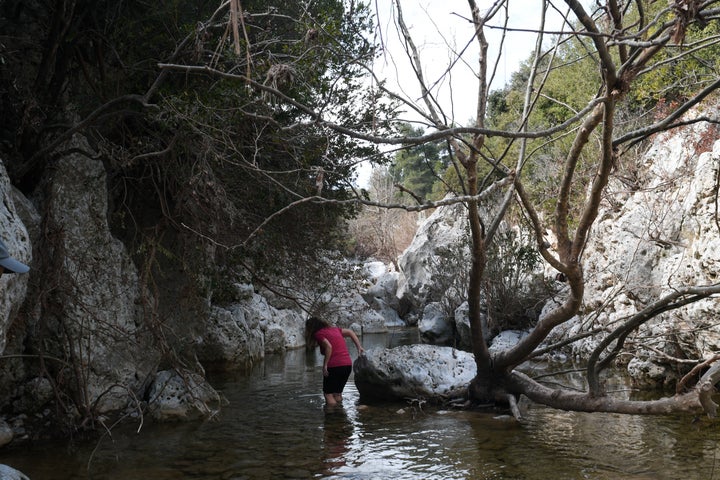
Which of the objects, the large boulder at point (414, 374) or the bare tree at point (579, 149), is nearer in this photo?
the bare tree at point (579, 149)

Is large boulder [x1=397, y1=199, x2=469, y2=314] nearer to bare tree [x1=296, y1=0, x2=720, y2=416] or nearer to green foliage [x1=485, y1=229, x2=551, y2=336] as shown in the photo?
green foliage [x1=485, y1=229, x2=551, y2=336]

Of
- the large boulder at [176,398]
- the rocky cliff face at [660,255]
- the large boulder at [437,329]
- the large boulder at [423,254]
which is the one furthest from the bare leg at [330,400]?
the large boulder at [423,254]

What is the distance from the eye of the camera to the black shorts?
896 cm

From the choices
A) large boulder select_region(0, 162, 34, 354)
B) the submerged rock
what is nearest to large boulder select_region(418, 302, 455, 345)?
large boulder select_region(0, 162, 34, 354)

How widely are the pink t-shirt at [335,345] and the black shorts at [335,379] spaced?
60 millimetres

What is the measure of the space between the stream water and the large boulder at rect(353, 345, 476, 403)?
0.39 m

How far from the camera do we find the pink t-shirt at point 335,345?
898 cm

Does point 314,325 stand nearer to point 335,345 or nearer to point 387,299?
point 335,345

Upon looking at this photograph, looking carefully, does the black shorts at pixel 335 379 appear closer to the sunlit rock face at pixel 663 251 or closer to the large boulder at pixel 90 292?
the large boulder at pixel 90 292

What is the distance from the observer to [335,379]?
8.97m

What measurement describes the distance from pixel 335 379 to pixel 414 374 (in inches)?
44.3

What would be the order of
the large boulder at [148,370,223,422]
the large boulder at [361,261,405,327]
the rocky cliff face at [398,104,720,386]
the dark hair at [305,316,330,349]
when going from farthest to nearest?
the large boulder at [361,261,405,327]
the dark hair at [305,316,330,349]
the rocky cliff face at [398,104,720,386]
the large boulder at [148,370,223,422]

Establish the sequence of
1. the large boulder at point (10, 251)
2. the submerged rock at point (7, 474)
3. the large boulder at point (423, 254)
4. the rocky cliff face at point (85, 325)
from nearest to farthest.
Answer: the submerged rock at point (7, 474) < the large boulder at point (10, 251) < the rocky cliff face at point (85, 325) < the large boulder at point (423, 254)

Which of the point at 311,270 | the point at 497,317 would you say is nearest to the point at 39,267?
the point at 311,270
